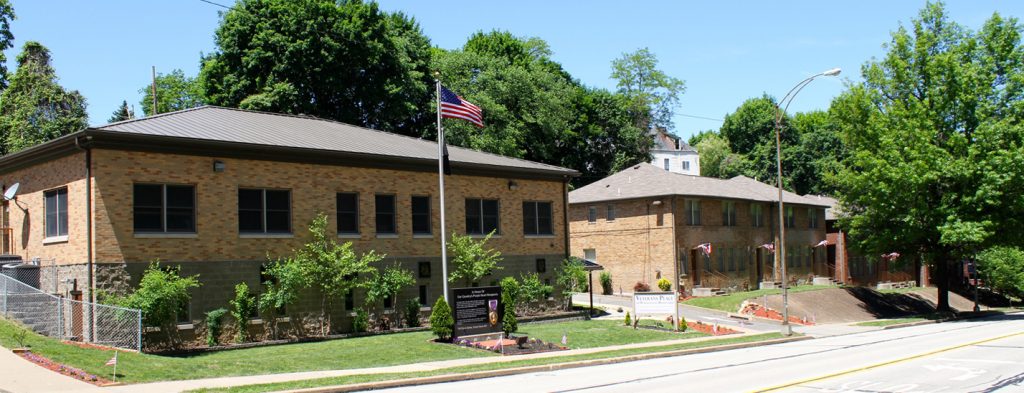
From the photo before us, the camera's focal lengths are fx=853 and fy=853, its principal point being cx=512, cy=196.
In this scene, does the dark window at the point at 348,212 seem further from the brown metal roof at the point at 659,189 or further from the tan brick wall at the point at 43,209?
the brown metal roof at the point at 659,189

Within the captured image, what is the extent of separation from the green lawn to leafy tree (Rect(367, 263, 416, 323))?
15.4 ft

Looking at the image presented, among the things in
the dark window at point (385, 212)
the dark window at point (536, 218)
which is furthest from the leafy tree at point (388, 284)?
the dark window at point (536, 218)

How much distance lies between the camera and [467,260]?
109 ft

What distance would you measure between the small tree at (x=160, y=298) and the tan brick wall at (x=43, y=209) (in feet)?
6.79

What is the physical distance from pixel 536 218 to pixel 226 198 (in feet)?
49.1

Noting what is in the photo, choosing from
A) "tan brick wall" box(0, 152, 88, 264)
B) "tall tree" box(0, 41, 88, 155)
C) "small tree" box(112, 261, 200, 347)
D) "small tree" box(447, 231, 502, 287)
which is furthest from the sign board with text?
"tall tree" box(0, 41, 88, 155)

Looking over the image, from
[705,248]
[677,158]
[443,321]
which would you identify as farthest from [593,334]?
[677,158]

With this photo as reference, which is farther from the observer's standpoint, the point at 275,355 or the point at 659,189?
the point at 659,189

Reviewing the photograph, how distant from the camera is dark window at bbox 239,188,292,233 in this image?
27.8m

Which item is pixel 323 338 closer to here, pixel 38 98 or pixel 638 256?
pixel 638 256

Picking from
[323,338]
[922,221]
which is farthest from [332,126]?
[922,221]

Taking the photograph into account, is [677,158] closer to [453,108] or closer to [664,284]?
[664,284]

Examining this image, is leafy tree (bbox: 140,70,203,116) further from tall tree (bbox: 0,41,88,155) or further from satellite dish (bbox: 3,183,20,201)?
satellite dish (bbox: 3,183,20,201)

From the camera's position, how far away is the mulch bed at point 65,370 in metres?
17.2
